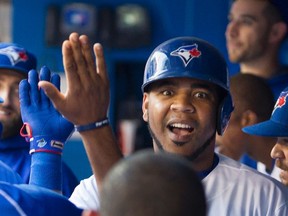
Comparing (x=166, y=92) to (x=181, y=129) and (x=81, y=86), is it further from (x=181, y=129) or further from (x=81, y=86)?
(x=81, y=86)

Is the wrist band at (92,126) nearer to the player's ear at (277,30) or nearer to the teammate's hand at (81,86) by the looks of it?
the teammate's hand at (81,86)

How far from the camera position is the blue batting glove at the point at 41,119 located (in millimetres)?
3350

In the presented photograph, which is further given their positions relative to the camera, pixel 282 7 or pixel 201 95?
pixel 282 7

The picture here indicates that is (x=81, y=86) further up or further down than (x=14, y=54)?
further up

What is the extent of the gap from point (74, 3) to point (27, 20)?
1.47ft

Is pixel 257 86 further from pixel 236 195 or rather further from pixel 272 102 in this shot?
pixel 236 195

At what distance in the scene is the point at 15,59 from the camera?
447 centimetres

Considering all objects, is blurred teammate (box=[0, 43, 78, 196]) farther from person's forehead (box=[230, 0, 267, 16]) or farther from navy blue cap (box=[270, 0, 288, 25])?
navy blue cap (box=[270, 0, 288, 25])

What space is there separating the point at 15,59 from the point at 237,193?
1.58 m

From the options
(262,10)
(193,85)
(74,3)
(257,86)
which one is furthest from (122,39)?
(193,85)

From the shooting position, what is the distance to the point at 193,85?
136 inches

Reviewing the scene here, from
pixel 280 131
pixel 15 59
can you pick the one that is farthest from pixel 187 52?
pixel 15 59

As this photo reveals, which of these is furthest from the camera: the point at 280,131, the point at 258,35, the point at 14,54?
the point at 258,35

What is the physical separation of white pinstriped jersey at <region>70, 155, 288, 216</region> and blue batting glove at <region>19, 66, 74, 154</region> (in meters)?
0.20
